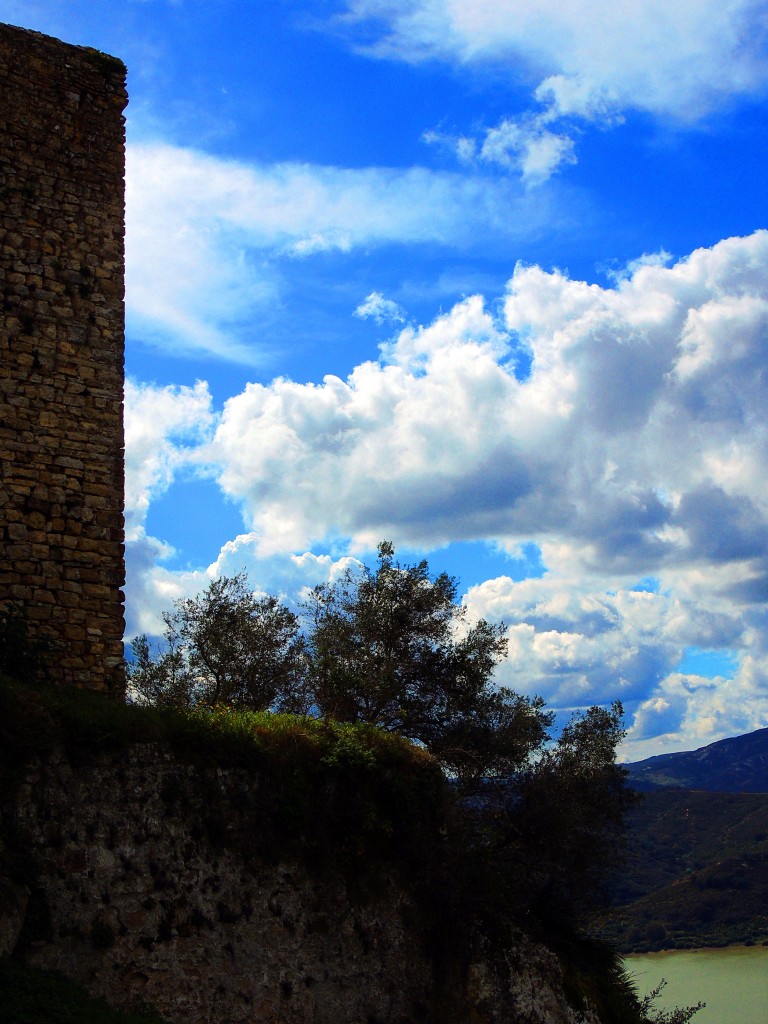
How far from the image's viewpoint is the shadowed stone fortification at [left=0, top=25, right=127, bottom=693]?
10.9 m

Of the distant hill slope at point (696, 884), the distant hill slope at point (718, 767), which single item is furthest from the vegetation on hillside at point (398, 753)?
the distant hill slope at point (718, 767)

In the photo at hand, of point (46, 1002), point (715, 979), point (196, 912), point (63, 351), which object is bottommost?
point (715, 979)

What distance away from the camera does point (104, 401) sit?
11602mm

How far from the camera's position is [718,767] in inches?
4638

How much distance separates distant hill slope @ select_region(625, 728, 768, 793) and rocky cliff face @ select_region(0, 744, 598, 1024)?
101 m

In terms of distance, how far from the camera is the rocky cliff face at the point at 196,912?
826 centimetres

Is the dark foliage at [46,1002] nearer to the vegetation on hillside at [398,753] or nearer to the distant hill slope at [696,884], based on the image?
the vegetation on hillside at [398,753]

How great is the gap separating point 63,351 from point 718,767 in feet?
391

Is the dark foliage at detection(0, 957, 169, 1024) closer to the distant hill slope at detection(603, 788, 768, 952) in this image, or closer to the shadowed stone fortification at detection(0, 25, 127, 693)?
the shadowed stone fortification at detection(0, 25, 127, 693)

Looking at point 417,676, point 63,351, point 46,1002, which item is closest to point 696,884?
point 417,676

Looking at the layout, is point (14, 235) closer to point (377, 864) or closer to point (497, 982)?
point (377, 864)

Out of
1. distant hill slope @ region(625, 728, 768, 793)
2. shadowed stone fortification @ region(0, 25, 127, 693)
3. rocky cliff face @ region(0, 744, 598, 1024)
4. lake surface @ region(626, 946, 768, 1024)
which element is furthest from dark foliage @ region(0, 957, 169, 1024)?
distant hill slope @ region(625, 728, 768, 793)

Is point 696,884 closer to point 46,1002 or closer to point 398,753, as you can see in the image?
point 398,753

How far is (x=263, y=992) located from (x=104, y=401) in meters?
6.58
